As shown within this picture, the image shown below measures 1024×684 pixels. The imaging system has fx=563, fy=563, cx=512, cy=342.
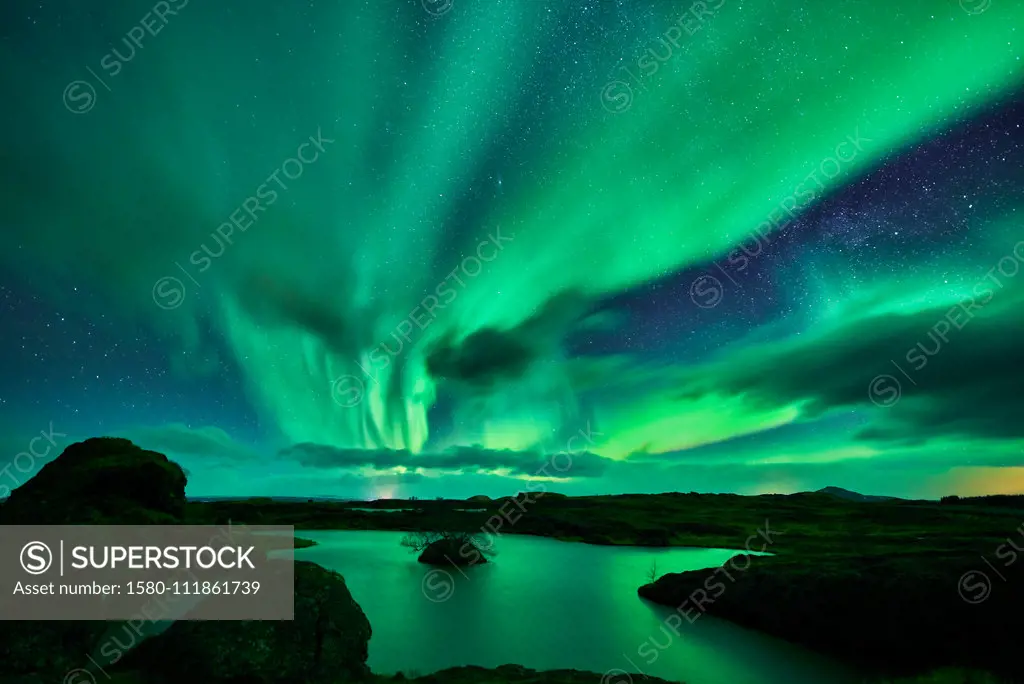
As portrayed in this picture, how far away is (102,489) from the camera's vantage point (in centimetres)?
2470

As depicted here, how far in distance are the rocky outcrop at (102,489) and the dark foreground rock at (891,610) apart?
3769 cm

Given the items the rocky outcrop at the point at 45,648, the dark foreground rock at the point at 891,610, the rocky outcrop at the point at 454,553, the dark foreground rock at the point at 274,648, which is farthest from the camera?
the rocky outcrop at the point at 454,553

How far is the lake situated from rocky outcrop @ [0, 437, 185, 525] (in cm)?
1433

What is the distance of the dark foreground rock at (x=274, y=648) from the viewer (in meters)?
19.1

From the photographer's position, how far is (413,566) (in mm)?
74000

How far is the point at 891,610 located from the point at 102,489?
4142cm

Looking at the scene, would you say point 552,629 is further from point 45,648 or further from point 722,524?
point 722,524

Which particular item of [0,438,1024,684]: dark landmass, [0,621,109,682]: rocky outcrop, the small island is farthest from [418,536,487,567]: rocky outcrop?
[0,621,109,682]: rocky outcrop

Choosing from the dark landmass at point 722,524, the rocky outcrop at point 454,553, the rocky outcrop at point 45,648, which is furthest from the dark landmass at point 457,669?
the dark landmass at point 722,524

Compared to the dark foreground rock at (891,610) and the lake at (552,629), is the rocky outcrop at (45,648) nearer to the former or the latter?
the lake at (552,629)

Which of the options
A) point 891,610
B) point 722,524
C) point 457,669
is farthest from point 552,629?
point 722,524

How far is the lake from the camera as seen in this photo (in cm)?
3203

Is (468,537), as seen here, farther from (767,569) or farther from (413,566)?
(767,569)

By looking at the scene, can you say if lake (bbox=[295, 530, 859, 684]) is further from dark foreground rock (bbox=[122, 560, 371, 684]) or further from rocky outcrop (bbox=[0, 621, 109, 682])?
rocky outcrop (bbox=[0, 621, 109, 682])
